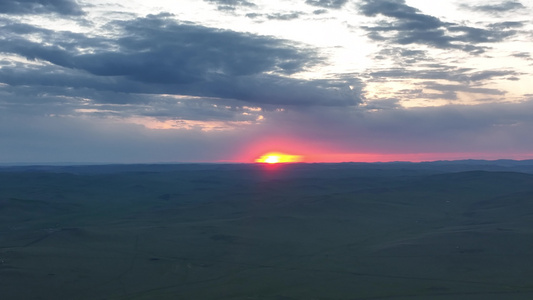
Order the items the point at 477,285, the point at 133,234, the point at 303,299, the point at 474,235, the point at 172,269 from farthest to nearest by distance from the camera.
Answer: the point at 133,234, the point at 474,235, the point at 172,269, the point at 477,285, the point at 303,299

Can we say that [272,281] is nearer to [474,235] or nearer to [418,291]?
[418,291]

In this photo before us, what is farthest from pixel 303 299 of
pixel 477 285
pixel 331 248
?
pixel 331 248


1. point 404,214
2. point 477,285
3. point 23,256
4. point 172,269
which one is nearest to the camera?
point 477,285

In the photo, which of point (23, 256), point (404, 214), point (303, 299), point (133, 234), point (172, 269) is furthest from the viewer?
point (404, 214)

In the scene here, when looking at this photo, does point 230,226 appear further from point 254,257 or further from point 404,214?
point 404,214

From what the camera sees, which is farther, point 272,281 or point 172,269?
point 172,269

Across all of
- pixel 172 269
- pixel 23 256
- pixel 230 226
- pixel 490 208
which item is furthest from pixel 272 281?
pixel 490 208

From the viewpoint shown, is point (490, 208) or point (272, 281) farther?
point (490, 208)

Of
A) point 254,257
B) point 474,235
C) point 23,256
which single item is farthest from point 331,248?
point 23,256

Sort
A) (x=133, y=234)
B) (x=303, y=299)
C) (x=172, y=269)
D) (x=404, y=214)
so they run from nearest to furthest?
(x=303, y=299), (x=172, y=269), (x=133, y=234), (x=404, y=214)
